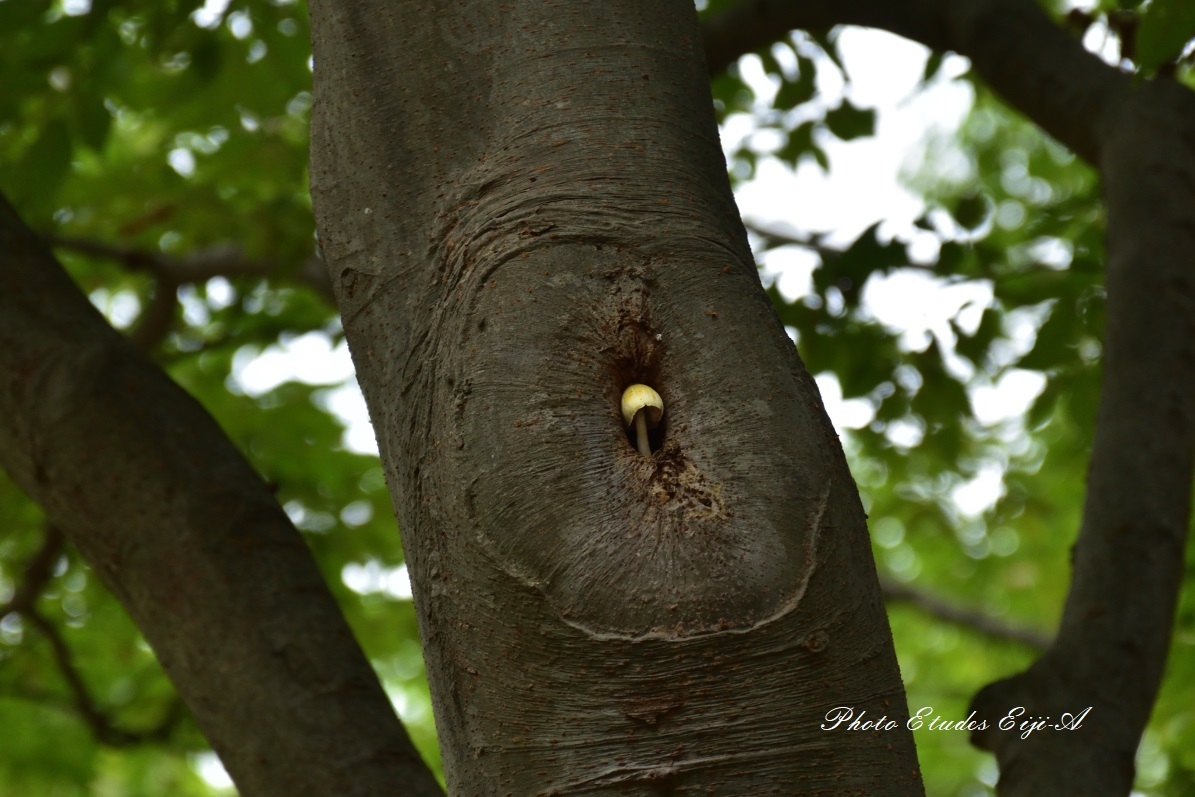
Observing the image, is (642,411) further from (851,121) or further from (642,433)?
(851,121)

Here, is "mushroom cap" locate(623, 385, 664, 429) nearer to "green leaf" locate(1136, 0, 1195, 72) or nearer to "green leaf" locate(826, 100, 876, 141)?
"green leaf" locate(1136, 0, 1195, 72)

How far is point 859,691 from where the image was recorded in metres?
1.01

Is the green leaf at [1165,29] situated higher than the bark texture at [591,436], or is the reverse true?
the green leaf at [1165,29]

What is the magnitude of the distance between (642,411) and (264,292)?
3553 mm

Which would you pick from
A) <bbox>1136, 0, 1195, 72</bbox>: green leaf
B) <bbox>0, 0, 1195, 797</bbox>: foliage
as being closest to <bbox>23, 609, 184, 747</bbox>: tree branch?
<bbox>0, 0, 1195, 797</bbox>: foliage

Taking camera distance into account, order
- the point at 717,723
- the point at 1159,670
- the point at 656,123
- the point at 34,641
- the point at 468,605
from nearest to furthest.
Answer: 1. the point at 717,723
2. the point at 468,605
3. the point at 656,123
4. the point at 1159,670
5. the point at 34,641

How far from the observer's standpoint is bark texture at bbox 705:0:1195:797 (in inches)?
68.6

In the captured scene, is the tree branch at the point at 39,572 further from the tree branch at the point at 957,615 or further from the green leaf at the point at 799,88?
the tree branch at the point at 957,615

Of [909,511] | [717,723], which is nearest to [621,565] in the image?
[717,723]

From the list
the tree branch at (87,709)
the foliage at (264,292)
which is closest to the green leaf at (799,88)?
the foliage at (264,292)

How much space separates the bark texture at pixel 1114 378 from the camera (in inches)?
68.6

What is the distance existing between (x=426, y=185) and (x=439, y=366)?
0.24 m

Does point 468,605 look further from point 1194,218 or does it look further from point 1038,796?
point 1194,218

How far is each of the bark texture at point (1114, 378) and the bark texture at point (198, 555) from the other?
1003 millimetres
